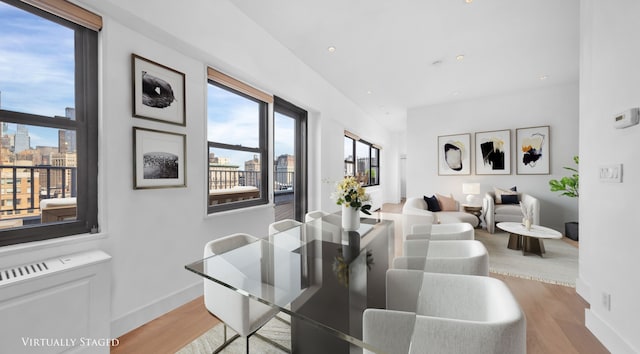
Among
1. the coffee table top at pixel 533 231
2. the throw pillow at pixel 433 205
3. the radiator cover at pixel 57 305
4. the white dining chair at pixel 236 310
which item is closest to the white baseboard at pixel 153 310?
the radiator cover at pixel 57 305

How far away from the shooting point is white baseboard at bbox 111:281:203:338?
1.76 meters

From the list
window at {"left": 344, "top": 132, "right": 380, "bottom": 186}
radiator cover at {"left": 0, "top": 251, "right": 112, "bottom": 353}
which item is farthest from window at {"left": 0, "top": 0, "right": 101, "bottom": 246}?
window at {"left": 344, "top": 132, "right": 380, "bottom": 186}

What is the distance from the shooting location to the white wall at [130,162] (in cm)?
173

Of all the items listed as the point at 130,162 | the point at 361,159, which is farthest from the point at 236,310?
the point at 361,159

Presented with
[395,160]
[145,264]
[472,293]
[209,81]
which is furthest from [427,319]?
[395,160]

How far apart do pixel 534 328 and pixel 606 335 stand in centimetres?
39

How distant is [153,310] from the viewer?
6.45ft

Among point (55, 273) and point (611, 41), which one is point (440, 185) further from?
point (55, 273)

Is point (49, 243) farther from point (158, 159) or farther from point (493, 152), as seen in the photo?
point (493, 152)

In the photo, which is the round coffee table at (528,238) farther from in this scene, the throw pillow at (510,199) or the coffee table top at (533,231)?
the throw pillow at (510,199)

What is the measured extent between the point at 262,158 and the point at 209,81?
1136 mm

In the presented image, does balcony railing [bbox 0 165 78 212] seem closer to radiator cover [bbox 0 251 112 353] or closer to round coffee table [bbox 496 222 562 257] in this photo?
radiator cover [bbox 0 251 112 353]

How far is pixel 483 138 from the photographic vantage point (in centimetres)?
562

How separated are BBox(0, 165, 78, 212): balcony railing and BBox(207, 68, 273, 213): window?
110 centimetres
